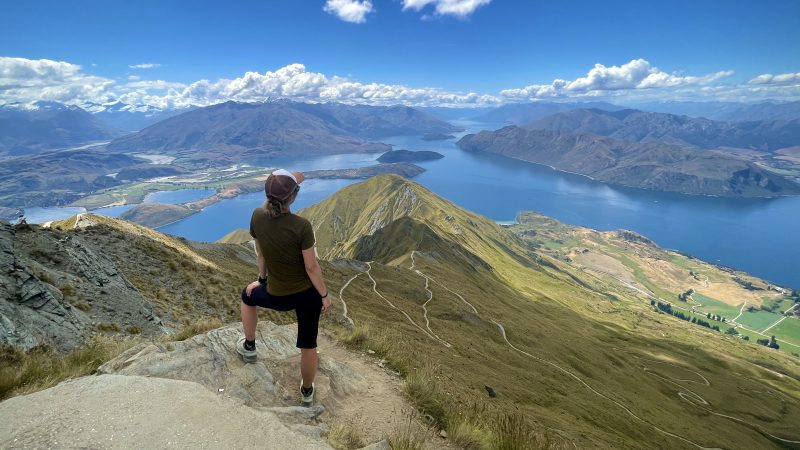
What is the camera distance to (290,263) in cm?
805

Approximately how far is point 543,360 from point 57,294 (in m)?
71.5

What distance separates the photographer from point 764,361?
6363 inches

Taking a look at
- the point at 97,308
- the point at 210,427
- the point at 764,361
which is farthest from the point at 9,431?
the point at 764,361

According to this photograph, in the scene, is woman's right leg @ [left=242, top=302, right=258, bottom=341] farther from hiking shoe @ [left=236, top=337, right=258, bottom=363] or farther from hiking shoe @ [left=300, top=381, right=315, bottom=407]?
hiking shoe @ [left=300, top=381, right=315, bottom=407]

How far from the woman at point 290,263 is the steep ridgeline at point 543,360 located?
3507mm

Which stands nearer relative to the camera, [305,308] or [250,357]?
[305,308]

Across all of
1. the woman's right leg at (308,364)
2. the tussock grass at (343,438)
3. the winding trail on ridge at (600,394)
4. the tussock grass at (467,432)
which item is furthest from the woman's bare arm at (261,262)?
the winding trail on ridge at (600,394)

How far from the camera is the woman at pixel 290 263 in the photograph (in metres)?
7.84

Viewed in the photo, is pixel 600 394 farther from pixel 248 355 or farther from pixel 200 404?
pixel 200 404

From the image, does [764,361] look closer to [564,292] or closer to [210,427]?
[564,292]

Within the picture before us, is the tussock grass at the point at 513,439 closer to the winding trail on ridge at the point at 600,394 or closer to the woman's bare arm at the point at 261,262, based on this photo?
the woman's bare arm at the point at 261,262

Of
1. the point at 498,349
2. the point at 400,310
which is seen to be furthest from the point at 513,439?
the point at 498,349

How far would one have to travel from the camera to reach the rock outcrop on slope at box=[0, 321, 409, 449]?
554cm

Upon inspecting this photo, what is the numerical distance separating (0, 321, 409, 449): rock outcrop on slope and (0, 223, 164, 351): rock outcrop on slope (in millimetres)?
4896
